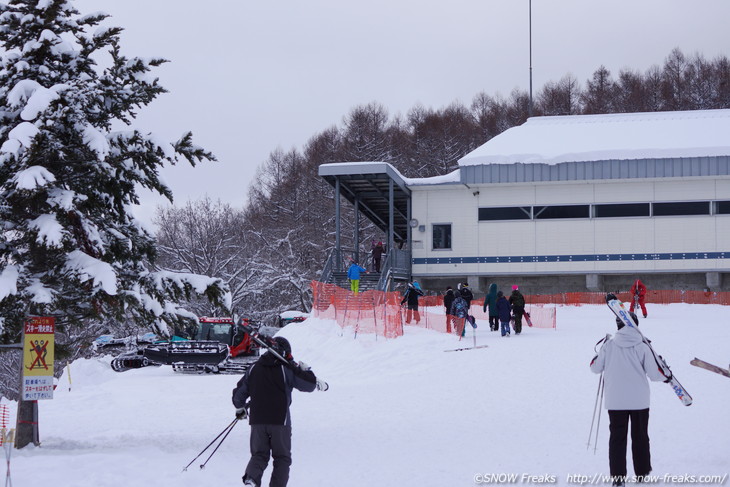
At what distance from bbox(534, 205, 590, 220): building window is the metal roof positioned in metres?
5.80

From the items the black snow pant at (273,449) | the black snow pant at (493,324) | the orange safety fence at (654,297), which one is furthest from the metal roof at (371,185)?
the black snow pant at (273,449)

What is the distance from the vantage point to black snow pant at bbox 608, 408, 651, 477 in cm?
847

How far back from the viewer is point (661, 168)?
37.4 m

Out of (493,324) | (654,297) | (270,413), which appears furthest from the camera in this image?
(654,297)

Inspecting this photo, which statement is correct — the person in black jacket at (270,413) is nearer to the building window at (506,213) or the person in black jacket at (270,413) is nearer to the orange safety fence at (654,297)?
the orange safety fence at (654,297)

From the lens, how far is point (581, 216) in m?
38.3

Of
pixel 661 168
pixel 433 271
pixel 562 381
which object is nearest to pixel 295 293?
pixel 433 271

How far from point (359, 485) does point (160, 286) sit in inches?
185

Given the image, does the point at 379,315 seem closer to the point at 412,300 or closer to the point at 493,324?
the point at 412,300

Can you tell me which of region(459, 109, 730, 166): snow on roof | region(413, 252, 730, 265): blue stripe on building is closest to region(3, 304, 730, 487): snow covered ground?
region(413, 252, 730, 265): blue stripe on building

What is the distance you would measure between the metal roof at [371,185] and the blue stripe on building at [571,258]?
3.24 m

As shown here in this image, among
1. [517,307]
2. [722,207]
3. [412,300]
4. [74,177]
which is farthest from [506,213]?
[74,177]

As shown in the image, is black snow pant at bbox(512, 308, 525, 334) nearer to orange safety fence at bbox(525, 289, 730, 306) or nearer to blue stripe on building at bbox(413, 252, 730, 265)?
orange safety fence at bbox(525, 289, 730, 306)

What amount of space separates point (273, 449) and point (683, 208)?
32.8m
